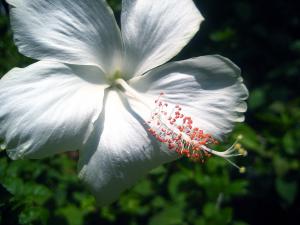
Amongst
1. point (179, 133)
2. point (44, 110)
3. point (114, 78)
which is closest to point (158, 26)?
point (114, 78)

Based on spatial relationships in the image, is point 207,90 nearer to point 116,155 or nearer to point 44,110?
point 116,155

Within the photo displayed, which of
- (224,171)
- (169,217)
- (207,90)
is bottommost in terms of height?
(169,217)

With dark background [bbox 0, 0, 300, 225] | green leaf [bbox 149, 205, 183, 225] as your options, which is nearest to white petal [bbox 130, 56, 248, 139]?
dark background [bbox 0, 0, 300, 225]

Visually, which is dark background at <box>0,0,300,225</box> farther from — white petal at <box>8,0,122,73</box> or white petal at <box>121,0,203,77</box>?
white petal at <box>121,0,203,77</box>

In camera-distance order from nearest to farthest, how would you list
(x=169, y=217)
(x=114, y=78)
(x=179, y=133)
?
(x=179, y=133) < (x=114, y=78) < (x=169, y=217)

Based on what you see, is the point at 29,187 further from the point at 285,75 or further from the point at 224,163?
the point at 285,75

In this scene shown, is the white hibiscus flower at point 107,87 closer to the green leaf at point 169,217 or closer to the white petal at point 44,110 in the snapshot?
the white petal at point 44,110

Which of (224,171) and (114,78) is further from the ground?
(114,78)
